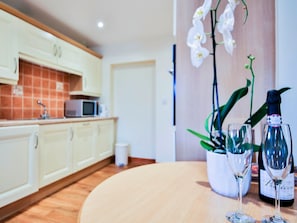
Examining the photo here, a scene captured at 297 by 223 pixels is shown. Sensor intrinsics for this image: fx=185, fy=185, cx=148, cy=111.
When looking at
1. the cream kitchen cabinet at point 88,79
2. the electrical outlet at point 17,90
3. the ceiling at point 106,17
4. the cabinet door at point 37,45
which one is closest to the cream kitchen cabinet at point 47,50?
the cabinet door at point 37,45

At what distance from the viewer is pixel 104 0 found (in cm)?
212

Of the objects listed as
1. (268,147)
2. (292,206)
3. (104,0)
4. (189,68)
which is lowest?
(292,206)

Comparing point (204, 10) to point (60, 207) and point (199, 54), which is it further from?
point (60, 207)

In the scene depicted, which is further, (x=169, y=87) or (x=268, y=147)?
(x=169, y=87)

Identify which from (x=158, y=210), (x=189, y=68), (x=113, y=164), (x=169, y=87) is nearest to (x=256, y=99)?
(x=189, y=68)

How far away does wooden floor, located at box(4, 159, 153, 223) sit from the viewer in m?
1.66

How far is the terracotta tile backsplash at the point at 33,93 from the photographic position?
223 cm

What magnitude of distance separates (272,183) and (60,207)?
1.98 meters

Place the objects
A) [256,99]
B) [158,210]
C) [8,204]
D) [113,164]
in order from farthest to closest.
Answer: [113,164] → [8,204] → [256,99] → [158,210]

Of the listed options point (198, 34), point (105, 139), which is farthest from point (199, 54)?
point (105, 139)

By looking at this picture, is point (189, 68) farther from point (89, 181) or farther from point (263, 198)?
point (89, 181)

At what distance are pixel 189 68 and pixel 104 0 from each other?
1.58m

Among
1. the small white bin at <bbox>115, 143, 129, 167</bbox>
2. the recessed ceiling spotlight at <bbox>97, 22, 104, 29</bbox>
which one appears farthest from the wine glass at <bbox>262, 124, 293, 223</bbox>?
the small white bin at <bbox>115, 143, 129, 167</bbox>

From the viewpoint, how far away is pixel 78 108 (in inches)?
115
